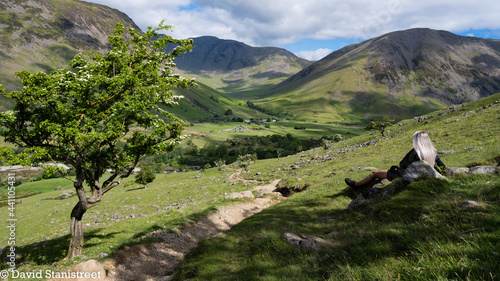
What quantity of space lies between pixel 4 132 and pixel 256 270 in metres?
15.4

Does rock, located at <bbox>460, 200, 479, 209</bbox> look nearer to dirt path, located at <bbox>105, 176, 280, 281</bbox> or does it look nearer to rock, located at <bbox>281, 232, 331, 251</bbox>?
rock, located at <bbox>281, 232, 331, 251</bbox>

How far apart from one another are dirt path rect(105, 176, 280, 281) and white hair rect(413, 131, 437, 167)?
51.3 ft

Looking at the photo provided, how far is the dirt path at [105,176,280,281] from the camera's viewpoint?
12.6m

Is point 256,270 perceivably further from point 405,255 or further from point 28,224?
point 28,224

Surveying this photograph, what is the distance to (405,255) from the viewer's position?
5371mm

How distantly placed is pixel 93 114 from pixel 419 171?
18.9 meters

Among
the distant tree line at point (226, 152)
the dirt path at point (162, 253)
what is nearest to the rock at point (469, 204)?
the dirt path at point (162, 253)

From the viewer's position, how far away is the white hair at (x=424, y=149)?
43.4 feet

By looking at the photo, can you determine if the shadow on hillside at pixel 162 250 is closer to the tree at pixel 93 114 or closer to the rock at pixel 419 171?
the tree at pixel 93 114

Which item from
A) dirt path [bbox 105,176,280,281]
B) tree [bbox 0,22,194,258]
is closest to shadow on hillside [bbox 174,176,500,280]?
dirt path [bbox 105,176,280,281]

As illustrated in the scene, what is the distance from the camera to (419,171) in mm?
11875

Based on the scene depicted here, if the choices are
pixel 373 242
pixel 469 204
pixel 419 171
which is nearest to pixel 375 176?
pixel 419 171

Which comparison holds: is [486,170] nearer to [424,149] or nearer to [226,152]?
[424,149]

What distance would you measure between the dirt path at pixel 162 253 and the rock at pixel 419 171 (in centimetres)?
1383
